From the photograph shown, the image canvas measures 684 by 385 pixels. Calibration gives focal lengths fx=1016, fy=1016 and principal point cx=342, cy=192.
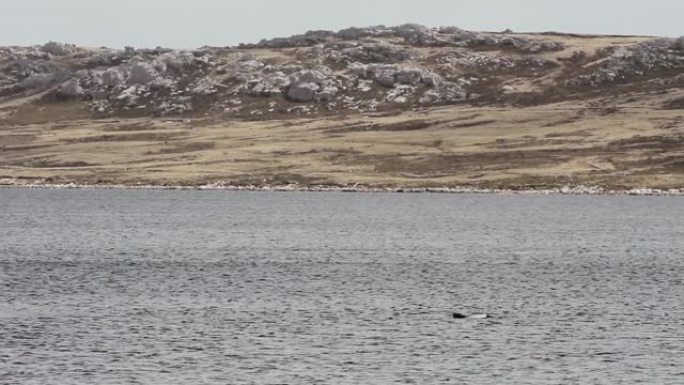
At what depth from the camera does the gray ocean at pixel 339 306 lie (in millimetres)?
48188

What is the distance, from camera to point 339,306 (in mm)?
68438

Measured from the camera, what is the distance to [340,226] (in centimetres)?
14988

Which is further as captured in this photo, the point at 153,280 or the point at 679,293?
the point at 153,280

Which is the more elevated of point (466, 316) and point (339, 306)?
point (466, 316)

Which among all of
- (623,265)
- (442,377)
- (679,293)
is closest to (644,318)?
A: (679,293)

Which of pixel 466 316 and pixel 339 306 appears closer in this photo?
pixel 466 316

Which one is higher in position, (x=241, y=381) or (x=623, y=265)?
(x=241, y=381)

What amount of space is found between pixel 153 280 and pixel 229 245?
37.0 metres

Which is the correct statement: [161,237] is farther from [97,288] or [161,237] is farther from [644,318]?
[644,318]

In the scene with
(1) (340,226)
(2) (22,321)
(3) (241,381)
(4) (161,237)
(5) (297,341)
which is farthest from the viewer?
(1) (340,226)

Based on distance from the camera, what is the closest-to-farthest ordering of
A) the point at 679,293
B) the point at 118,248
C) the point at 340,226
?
1. the point at 679,293
2. the point at 118,248
3. the point at 340,226

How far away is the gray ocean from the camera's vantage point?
48.2 meters

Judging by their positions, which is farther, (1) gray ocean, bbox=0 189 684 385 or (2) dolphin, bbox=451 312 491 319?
(2) dolphin, bbox=451 312 491 319

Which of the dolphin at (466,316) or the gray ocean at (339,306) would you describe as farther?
the dolphin at (466,316)
